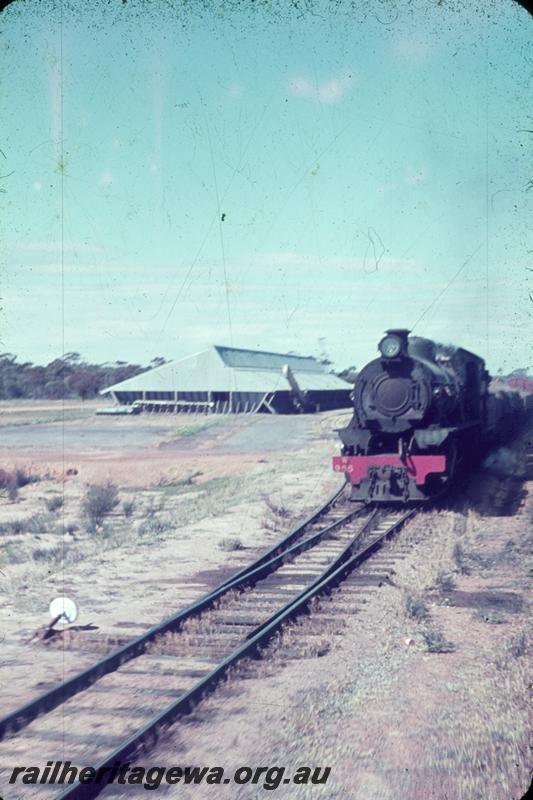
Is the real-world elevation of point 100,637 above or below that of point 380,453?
below

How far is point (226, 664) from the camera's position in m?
6.84

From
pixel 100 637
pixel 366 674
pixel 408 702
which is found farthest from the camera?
pixel 100 637

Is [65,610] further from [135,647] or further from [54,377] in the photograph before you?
[54,377]

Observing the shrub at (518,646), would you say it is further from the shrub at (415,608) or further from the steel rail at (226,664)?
the steel rail at (226,664)

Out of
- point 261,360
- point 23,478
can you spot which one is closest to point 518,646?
point 23,478

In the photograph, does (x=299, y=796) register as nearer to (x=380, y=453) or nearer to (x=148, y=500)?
(x=380, y=453)

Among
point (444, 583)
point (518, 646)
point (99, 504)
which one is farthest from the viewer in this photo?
point (99, 504)

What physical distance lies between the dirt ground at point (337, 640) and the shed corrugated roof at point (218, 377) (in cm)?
2450

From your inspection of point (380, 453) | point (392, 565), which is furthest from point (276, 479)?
point (392, 565)

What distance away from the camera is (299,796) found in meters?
4.84

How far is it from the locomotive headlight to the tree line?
174 feet

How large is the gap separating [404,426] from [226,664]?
872 centimetres

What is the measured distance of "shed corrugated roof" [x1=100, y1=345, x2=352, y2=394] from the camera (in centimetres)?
4456

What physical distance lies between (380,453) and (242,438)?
20.4 meters
